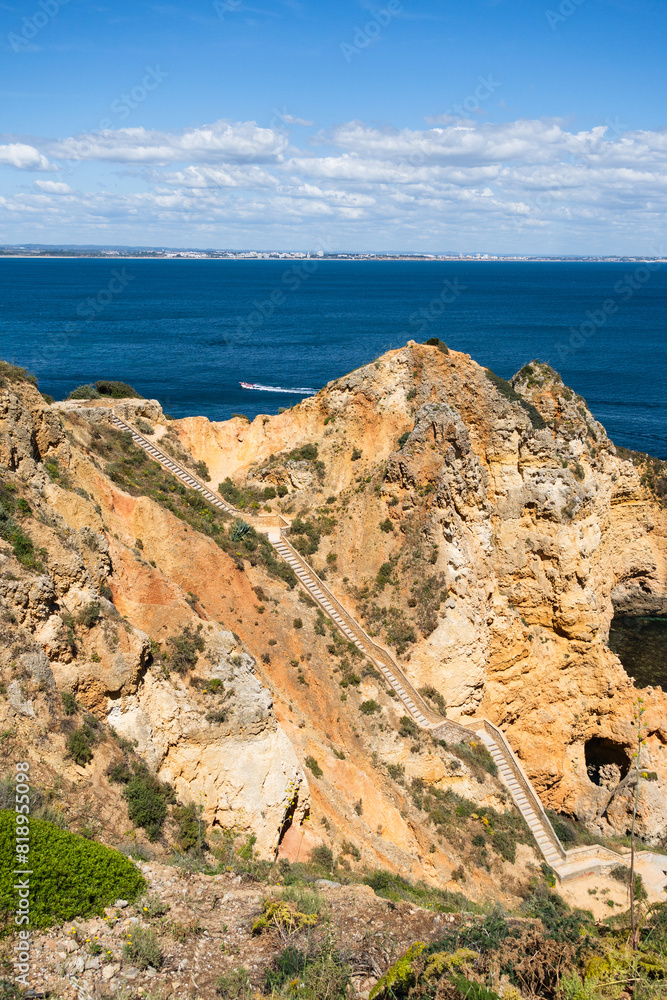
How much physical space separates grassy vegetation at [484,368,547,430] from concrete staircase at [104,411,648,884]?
15374 mm

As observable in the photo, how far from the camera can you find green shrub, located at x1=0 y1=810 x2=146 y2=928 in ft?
41.1

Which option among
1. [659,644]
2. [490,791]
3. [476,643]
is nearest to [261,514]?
[476,643]

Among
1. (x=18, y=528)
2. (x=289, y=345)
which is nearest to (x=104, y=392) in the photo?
(x=18, y=528)

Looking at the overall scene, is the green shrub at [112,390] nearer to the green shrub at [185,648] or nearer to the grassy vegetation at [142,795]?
the green shrub at [185,648]

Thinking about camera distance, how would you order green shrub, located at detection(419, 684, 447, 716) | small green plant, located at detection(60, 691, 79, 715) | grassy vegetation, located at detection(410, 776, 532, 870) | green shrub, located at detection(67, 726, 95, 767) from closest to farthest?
1. green shrub, located at detection(67, 726, 95, 767)
2. small green plant, located at detection(60, 691, 79, 715)
3. grassy vegetation, located at detection(410, 776, 532, 870)
4. green shrub, located at detection(419, 684, 447, 716)

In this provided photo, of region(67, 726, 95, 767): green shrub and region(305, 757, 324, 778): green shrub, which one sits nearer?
region(67, 726, 95, 767): green shrub

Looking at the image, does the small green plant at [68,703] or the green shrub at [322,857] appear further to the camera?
the green shrub at [322,857]

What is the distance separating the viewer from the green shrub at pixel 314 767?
2427 cm

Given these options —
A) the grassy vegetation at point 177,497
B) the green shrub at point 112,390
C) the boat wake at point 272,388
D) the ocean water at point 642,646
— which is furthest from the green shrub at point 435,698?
the boat wake at point 272,388

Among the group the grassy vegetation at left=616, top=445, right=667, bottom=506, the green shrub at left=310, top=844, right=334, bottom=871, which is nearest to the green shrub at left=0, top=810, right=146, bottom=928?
the green shrub at left=310, top=844, right=334, bottom=871

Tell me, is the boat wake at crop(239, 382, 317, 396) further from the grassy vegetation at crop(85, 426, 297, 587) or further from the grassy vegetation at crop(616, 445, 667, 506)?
the grassy vegetation at crop(85, 426, 297, 587)

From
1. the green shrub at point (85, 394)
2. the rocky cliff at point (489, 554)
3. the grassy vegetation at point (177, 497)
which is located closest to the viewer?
the grassy vegetation at point (177, 497)

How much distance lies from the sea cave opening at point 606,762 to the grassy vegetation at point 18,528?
1241 inches

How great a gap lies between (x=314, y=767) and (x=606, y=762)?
21.5m
